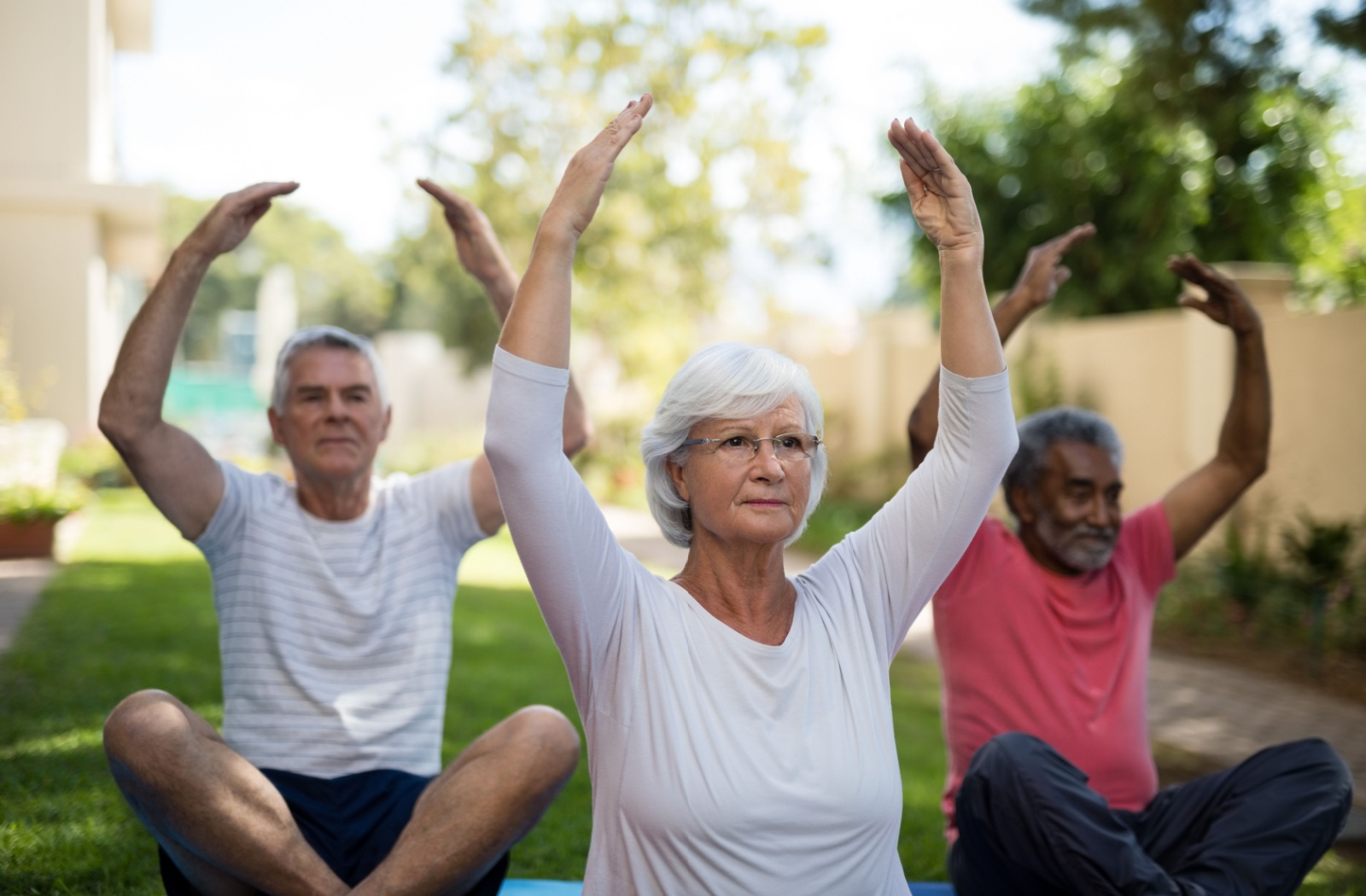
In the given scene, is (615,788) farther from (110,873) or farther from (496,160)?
(496,160)

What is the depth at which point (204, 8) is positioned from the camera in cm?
2398

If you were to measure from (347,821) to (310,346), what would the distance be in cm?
118

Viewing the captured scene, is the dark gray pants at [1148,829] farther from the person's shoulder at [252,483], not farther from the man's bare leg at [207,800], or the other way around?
the person's shoulder at [252,483]

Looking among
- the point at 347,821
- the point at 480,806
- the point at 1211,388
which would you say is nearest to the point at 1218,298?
the point at 480,806

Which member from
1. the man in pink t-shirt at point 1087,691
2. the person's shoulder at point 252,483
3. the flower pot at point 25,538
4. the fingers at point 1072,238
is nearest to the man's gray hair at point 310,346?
the person's shoulder at point 252,483

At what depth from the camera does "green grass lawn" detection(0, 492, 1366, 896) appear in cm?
342

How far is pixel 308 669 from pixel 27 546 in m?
7.60

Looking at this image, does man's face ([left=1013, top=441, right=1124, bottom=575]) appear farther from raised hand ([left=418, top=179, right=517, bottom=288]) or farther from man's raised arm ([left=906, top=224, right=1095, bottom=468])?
raised hand ([left=418, top=179, right=517, bottom=288])

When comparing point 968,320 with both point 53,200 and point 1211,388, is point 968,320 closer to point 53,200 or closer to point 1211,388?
point 1211,388

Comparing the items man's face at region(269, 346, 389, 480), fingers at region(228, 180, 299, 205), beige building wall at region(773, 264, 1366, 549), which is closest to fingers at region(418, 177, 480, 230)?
fingers at region(228, 180, 299, 205)

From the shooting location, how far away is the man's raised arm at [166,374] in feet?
8.56

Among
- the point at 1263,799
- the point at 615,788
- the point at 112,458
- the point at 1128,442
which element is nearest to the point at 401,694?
the point at 615,788

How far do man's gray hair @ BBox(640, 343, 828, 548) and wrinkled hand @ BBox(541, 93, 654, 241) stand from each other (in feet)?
1.25

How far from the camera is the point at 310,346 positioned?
310cm
